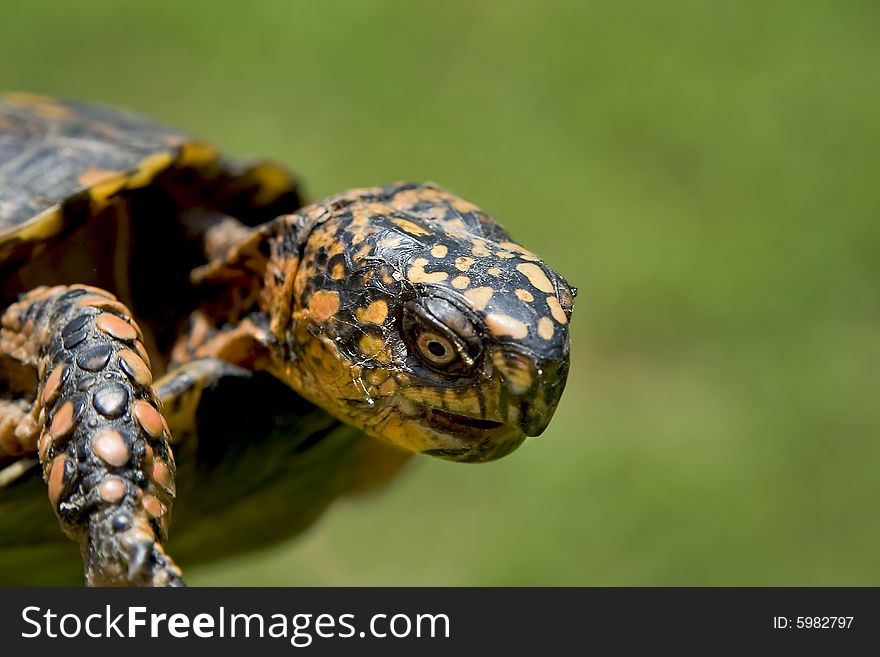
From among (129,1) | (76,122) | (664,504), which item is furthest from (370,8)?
(76,122)

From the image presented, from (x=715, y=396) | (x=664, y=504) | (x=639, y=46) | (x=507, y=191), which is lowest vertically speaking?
(x=664, y=504)

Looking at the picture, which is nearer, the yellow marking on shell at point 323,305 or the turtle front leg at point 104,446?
the turtle front leg at point 104,446

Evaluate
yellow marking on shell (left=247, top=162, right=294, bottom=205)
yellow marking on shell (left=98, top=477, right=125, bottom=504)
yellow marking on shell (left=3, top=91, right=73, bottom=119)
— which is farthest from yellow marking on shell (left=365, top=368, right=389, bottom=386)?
yellow marking on shell (left=3, top=91, right=73, bottom=119)

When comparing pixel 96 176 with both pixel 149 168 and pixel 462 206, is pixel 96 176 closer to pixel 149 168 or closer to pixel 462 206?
pixel 149 168

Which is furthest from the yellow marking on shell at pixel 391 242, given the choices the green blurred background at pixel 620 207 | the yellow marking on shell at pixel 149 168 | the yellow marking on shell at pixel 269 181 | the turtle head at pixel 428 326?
the green blurred background at pixel 620 207

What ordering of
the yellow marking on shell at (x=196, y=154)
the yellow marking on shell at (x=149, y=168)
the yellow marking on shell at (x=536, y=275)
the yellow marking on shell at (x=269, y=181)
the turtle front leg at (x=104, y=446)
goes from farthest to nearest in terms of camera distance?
the yellow marking on shell at (x=269, y=181) < the yellow marking on shell at (x=196, y=154) < the yellow marking on shell at (x=149, y=168) < the yellow marking on shell at (x=536, y=275) < the turtle front leg at (x=104, y=446)

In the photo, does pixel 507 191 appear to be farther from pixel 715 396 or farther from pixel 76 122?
pixel 76 122

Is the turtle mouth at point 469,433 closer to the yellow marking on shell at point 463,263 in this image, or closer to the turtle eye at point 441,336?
the turtle eye at point 441,336
